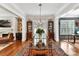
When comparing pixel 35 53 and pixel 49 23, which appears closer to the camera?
pixel 35 53

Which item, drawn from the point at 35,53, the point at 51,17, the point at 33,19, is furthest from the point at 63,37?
the point at 35,53

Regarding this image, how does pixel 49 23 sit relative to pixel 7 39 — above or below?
above

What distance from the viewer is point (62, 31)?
8.71 meters

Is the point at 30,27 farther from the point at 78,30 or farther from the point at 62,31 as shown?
the point at 78,30

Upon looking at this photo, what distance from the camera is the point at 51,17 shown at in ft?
30.4

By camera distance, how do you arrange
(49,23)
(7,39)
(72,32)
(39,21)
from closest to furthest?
(7,39), (72,32), (39,21), (49,23)

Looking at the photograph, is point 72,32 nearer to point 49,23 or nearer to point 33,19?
point 49,23

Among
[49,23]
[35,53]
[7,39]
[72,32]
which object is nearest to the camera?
[35,53]

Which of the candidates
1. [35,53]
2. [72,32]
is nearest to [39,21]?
[72,32]

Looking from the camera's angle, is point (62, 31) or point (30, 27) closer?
point (62, 31)

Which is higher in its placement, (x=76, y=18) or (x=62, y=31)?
(x=76, y=18)

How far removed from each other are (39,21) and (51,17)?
0.94 meters

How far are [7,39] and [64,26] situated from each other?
3.56 meters

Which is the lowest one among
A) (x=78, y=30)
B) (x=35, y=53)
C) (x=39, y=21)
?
(x=35, y=53)
